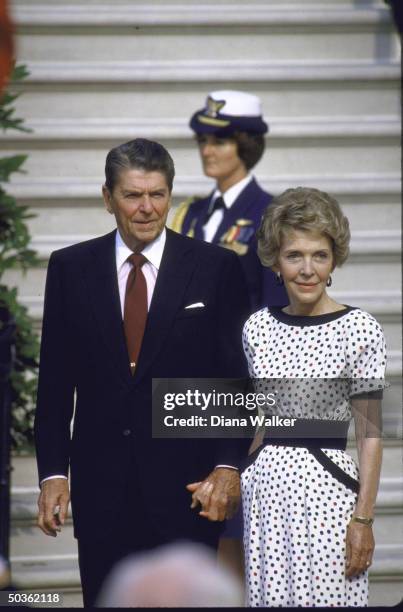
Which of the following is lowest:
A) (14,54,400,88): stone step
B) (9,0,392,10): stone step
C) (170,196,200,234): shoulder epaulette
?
(170,196,200,234): shoulder epaulette

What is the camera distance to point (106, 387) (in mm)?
4004

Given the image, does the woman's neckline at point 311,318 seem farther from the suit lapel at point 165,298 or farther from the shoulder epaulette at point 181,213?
the shoulder epaulette at point 181,213

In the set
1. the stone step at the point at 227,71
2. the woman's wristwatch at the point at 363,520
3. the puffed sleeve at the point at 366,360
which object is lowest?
the woman's wristwatch at the point at 363,520

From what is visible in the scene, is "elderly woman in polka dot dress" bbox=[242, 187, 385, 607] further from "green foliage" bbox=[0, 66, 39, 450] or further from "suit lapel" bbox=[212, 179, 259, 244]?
"green foliage" bbox=[0, 66, 39, 450]

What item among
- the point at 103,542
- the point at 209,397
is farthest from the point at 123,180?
the point at 103,542

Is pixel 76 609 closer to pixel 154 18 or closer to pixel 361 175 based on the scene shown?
pixel 361 175

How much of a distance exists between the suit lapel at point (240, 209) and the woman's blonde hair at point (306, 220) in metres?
1.24

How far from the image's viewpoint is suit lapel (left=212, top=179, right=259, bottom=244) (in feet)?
16.9

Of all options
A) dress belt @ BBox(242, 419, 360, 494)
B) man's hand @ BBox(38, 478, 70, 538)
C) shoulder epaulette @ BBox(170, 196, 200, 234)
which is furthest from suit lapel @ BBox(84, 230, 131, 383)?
shoulder epaulette @ BBox(170, 196, 200, 234)

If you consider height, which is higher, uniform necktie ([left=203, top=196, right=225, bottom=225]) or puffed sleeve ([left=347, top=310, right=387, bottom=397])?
uniform necktie ([left=203, top=196, right=225, bottom=225])

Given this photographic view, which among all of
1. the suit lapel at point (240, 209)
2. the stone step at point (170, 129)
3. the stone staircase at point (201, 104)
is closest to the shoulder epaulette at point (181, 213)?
the suit lapel at point (240, 209)

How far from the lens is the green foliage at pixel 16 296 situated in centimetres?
528

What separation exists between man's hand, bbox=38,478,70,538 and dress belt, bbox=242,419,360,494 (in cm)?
61

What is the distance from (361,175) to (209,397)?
2.30m
